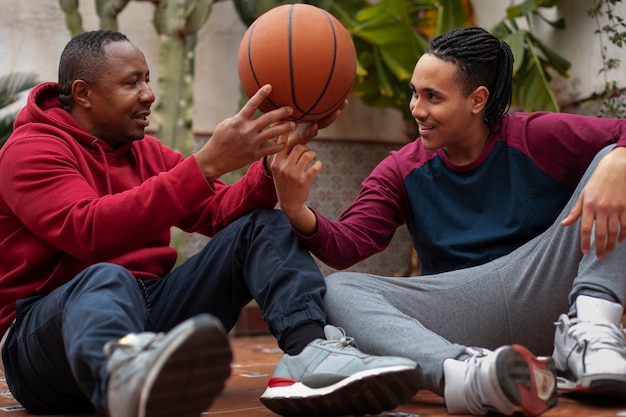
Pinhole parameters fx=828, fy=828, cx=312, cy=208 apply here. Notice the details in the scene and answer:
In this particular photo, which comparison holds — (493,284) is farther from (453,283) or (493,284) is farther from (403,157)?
(403,157)

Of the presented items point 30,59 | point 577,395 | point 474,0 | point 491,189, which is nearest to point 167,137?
point 30,59

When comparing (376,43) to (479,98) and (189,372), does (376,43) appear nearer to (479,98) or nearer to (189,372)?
(479,98)

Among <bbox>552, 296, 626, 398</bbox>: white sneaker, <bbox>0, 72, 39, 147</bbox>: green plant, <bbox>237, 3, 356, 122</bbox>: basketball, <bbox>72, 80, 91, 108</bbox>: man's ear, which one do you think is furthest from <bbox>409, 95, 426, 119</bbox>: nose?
<bbox>0, 72, 39, 147</bbox>: green plant

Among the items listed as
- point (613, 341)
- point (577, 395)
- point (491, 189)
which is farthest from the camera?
point (491, 189)

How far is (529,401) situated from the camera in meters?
1.67

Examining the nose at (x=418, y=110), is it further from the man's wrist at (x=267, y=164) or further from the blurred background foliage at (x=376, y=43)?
the blurred background foliage at (x=376, y=43)

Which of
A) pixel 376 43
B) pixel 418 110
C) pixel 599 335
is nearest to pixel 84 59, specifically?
pixel 418 110

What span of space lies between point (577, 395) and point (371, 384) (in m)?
0.58

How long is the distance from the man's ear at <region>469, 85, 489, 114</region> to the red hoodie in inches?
26.0

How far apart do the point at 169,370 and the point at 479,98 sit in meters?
1.40

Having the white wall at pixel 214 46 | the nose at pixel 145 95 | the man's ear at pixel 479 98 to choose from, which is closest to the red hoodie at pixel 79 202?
the nose at pixel 145 95

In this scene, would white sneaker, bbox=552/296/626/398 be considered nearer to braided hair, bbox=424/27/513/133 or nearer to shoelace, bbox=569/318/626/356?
shoelace, bbox=569/318/626/356

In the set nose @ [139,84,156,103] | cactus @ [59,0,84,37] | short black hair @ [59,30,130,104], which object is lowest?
nose @ [139,84,156,103]

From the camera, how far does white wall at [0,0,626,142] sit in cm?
515
